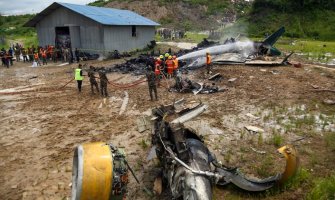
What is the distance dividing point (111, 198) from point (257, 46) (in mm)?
19248

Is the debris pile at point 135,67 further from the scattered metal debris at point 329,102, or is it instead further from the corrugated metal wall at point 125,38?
the scattered metal debris at point 329,102

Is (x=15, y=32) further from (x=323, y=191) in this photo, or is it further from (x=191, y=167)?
(x=323, y=191)

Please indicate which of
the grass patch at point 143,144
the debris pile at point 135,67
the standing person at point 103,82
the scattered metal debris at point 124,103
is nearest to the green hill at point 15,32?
the debris pile at point 135,67

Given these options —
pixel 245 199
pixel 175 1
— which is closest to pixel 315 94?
pixel 245 199

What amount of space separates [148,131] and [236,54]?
1338 centimetres

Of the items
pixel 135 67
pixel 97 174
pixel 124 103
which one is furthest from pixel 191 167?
pixel 135 67

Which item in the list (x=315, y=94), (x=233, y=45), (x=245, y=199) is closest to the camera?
(x=245, y=199)

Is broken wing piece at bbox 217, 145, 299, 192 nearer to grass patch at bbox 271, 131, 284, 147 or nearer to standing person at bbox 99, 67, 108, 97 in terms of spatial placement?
grass patch at bbox 271, 131, 284, 147

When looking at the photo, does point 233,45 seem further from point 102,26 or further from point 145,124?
point 145,124

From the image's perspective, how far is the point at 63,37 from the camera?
28.2 m

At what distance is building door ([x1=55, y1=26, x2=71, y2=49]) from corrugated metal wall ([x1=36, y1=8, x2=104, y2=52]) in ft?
1.67

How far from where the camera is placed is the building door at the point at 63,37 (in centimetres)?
2752

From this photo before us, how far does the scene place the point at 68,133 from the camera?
9.77 meters

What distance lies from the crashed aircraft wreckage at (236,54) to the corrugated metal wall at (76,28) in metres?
8.18
